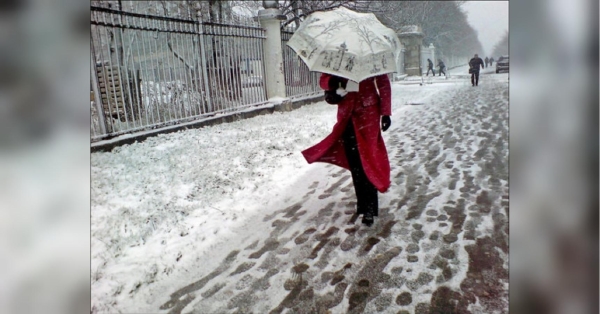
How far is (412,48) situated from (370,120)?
1.59 feet

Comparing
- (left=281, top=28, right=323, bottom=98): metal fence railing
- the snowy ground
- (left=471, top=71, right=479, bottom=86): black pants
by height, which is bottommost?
the snowy ground

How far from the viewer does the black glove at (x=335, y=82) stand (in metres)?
1.98

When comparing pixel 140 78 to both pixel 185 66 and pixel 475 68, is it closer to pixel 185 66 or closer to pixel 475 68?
pixel 185 66

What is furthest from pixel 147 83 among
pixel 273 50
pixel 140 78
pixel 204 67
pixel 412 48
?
pixel 412 48

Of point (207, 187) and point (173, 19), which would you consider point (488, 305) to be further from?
point (173, 19)

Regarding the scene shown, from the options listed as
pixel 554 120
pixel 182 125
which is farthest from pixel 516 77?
pixel 182 125

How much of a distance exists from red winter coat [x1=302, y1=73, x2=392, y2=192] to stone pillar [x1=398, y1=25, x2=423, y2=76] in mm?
180

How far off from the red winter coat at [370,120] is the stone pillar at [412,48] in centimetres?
18

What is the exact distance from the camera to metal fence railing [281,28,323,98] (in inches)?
99.4

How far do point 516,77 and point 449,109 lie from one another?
2855 mm

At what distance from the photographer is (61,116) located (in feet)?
2.27

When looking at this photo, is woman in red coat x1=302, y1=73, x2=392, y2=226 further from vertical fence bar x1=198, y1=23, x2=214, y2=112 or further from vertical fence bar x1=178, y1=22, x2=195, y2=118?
vertical fence bar x1=178, y1=22, x2=195, y2=118

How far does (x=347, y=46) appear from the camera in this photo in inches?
69.6

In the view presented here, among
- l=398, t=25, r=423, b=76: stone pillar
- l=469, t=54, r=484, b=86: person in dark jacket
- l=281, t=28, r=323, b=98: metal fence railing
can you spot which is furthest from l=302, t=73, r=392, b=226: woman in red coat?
l=469, t=54, r=484, b=86: person in dark jacket
